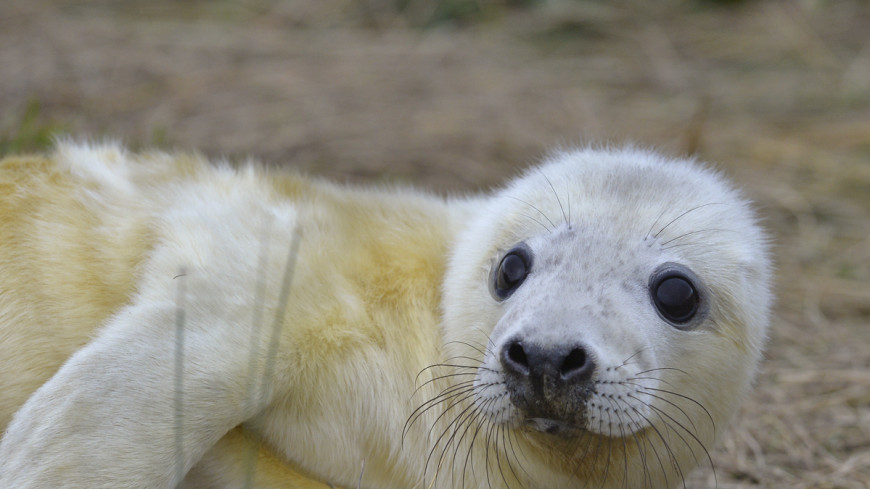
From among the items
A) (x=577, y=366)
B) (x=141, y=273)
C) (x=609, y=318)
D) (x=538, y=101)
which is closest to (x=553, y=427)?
(x=577, y=366)

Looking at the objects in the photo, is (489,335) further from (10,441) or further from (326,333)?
(10,441)

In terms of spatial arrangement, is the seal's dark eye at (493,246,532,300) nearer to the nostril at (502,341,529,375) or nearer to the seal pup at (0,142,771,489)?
the seal pup at (0,142,771,489)

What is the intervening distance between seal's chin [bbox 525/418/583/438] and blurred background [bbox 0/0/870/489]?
1362mm

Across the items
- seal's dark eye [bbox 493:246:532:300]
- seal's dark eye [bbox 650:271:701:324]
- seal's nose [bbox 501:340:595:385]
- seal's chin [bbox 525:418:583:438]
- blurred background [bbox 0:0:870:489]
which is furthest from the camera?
blurred background [bbox 0:0:870:489]

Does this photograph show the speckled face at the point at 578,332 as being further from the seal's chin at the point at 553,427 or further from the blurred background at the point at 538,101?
the blurred background at the point at 538,101

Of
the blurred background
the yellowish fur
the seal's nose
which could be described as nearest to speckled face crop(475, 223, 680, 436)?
the seal's nose

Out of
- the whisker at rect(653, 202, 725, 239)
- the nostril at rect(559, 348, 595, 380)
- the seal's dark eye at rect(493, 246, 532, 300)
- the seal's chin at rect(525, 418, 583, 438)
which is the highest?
the whisker at rect(653, 202, 725, 239)

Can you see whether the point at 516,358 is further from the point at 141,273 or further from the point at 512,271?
the point at 141,273

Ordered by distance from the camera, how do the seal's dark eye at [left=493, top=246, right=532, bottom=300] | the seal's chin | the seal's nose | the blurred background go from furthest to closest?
the blurred background → the seal's dark eye at [left=493, top=246, right=532, bottom=300] → the seal's chin → the seal's nose

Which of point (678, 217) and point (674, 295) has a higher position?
point (678, 217)

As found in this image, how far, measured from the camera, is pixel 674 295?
114 inches

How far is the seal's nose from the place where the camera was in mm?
2467

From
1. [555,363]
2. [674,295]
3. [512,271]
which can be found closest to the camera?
[555,363]

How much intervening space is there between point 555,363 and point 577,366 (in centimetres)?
7
